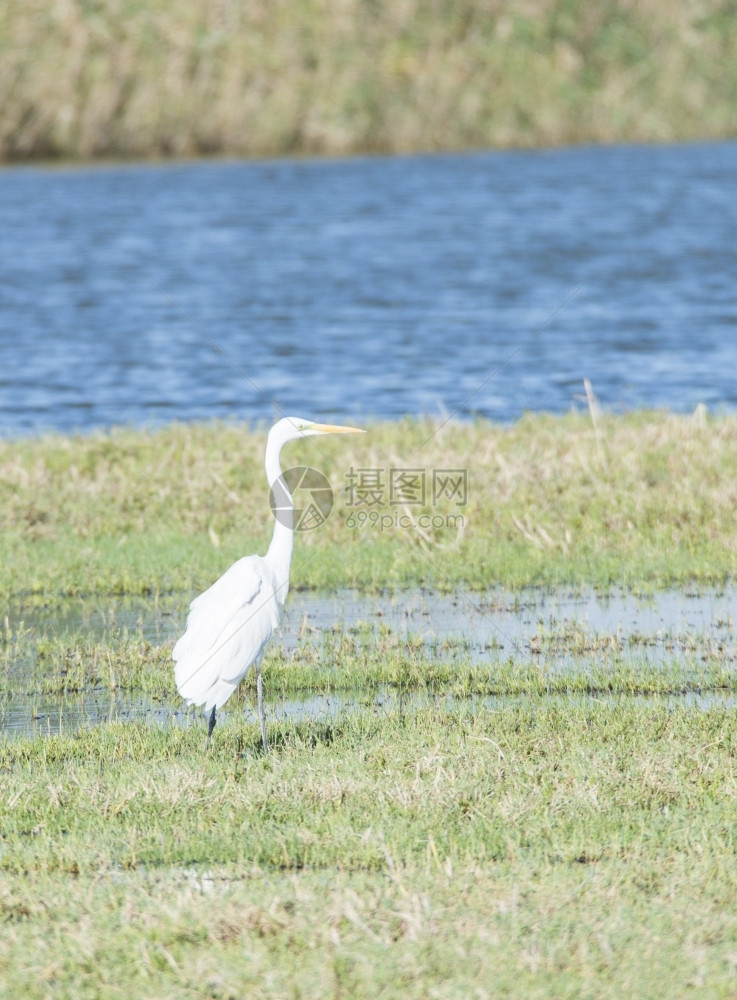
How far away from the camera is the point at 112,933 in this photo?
575 centimetres

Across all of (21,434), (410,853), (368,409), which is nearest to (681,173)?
(368,409)

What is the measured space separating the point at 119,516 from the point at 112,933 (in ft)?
23.6

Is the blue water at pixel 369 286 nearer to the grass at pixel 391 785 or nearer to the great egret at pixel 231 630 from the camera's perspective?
the grass at pixel 391 785

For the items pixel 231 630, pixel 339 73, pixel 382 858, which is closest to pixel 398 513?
pixel 231 630

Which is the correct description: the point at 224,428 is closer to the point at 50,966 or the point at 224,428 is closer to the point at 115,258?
the point at 50,966

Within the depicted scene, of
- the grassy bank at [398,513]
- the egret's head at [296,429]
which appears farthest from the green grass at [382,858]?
the grassy bank at [398,513]

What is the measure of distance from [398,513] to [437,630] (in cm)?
267

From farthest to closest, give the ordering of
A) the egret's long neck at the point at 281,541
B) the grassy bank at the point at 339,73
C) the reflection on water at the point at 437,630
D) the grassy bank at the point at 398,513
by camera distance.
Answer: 1. the grassy bank at the point at 339,73
2. the grassy bank at the point at 398,513
3. the reflection on water at the point at 437,630
4. the egret's long neck at the point at 281,541

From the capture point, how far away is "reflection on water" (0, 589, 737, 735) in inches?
339

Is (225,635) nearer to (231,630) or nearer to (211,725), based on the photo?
(231,630)

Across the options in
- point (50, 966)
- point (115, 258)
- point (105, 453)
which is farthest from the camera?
point (115, 258)

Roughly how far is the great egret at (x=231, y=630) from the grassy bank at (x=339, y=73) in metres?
37.5

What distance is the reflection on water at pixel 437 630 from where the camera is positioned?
28.2 ft

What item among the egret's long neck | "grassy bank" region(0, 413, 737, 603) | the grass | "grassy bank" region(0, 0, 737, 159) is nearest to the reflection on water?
the grass
